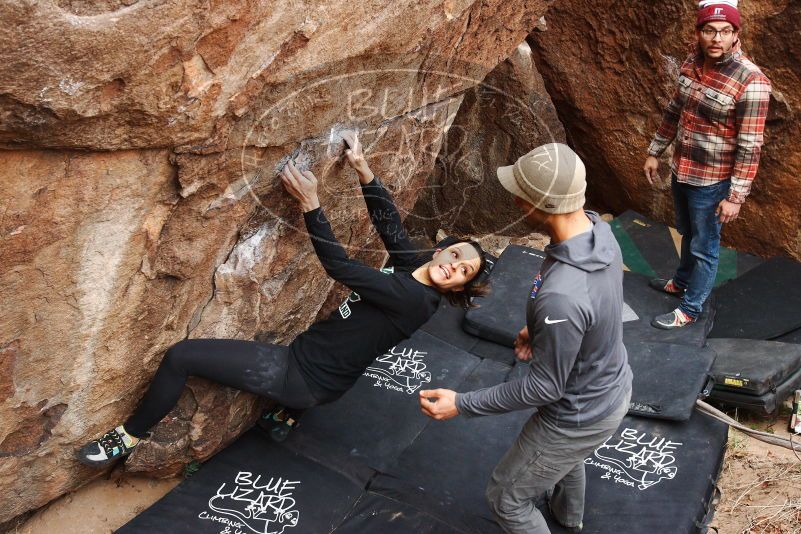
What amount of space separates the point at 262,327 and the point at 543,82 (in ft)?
10.3

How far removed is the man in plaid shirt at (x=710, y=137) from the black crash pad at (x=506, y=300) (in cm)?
73

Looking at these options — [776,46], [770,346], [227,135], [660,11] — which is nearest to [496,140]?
[660,11]

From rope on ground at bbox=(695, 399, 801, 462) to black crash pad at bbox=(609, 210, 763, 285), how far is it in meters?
1.31

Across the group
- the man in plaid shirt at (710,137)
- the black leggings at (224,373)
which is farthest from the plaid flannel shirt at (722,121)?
the black leggings at (224,373)

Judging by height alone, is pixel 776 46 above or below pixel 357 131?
below

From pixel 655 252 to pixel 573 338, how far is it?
3.10m

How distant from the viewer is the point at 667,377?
396 cm

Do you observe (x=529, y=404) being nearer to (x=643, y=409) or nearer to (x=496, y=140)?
(x=643, y=409)

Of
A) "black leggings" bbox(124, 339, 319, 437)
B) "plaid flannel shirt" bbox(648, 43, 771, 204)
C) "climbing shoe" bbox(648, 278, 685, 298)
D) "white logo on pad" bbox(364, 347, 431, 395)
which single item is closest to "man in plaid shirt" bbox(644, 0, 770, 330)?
"plaid flannel shirt" bbox(648, 43, 771, 204)

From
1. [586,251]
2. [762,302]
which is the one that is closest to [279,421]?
[586,251]

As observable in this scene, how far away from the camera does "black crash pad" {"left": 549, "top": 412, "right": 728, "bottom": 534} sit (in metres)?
3.29

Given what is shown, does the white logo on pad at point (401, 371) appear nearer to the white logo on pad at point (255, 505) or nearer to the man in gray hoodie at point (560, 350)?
the white logo on pad at point (255, 505)

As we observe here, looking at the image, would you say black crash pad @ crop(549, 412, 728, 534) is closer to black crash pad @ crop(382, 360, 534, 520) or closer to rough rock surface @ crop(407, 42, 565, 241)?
black crash pad @ crop(382, 360, 534, 520)

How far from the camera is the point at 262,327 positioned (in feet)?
11.8
